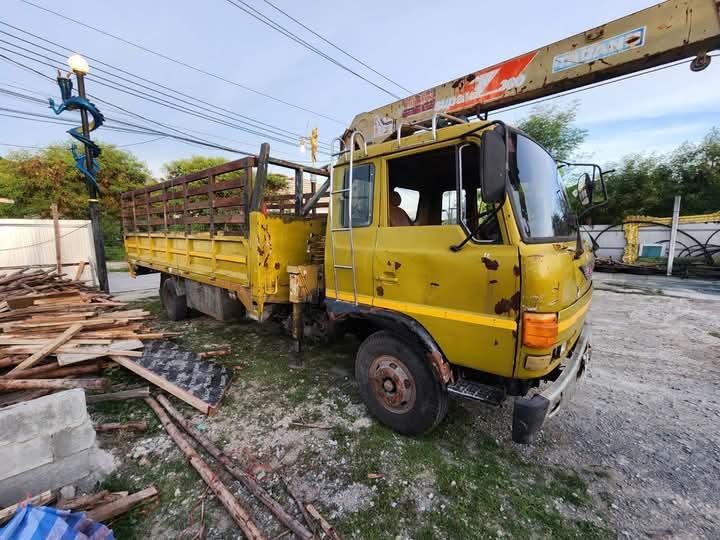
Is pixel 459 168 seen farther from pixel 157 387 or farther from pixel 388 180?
pixel 157 387

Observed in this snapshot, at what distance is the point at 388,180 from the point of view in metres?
2.73

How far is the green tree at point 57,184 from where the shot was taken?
54.9ft

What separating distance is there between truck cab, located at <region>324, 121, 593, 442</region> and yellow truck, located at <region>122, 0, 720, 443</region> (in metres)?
0.01

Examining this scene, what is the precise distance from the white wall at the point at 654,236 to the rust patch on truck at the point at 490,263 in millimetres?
13688

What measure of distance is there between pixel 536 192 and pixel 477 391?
61.9 inches

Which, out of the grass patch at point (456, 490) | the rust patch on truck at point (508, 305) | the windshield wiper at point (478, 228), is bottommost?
the grass patch at point (456, 490)

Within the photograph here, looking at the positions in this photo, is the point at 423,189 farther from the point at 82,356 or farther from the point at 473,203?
the point at 82,356

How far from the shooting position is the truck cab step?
2.23m

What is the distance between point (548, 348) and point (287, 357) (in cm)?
342

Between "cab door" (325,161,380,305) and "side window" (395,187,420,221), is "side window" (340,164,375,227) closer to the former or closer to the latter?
"cab door" (325,161,380,305)


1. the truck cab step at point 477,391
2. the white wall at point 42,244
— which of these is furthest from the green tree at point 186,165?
the truck cab step at point 477,391

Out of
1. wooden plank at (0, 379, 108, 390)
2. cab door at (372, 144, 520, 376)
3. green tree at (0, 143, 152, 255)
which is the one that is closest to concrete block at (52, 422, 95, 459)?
wooden plank at (0, 379, 108, 390)

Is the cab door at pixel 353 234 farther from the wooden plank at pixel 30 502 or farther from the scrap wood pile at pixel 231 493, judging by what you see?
the wooden plank at pixel 30 502

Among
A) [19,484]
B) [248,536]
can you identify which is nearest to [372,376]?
[248,536]
